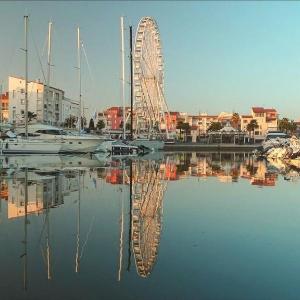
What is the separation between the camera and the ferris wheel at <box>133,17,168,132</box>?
2511 inches

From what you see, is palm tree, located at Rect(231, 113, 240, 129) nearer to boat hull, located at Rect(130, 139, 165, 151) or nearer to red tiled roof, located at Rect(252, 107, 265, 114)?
red tiled roof, located at Rect(252, 107, 265, 114)

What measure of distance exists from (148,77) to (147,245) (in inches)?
2397

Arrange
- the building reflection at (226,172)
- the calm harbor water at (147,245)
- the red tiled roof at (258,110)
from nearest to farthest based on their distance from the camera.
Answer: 1. the calm harbor water at (147,245)
2. the building reflection at (226,172)
3. the red tiled roof at (258,110)

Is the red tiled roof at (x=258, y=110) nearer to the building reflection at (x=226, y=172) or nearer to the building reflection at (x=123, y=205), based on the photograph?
the building reflection at (x=226, y=172)

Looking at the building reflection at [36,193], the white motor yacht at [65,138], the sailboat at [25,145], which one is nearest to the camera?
the building reflection at [36,193]

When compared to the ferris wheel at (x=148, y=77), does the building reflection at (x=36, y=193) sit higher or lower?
lower

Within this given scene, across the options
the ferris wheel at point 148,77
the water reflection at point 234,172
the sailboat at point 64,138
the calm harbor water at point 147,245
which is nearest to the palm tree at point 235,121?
the ferris wheel at point 148,77

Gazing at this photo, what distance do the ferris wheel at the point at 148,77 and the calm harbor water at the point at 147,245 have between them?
5108 cm

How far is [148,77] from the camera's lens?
6731 cm

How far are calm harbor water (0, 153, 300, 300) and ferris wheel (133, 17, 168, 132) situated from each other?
2011 inches

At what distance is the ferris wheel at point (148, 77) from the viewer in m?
63.8

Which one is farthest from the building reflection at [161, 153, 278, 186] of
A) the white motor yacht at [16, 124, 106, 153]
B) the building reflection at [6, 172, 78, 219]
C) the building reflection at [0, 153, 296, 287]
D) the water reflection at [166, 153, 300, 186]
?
the white motor yacht at [16, 124, 106, 153]

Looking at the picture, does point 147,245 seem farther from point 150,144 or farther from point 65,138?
point 150,144

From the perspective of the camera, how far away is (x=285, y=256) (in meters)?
7.21
